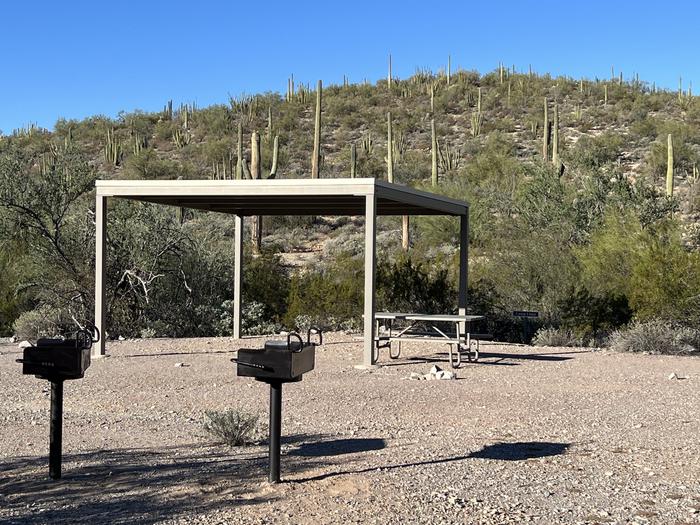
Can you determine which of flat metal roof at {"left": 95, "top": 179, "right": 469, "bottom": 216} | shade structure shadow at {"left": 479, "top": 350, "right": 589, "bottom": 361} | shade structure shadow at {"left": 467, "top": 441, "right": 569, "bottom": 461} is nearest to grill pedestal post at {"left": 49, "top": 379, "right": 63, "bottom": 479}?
shade structure shadow at {"left": 467, "top": 441, "right": 569, "bottom": 461}

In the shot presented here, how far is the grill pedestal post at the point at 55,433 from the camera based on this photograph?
20.3 ft

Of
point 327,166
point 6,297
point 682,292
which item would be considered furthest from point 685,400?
point 327,166

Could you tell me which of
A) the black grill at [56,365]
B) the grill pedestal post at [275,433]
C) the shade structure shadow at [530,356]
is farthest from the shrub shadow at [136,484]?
the shade structure shadow at [530,356]


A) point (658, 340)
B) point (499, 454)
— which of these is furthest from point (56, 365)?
point (658, 340)

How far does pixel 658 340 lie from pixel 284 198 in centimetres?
669

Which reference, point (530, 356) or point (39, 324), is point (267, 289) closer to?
point (39, 324)

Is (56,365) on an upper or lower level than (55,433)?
upper

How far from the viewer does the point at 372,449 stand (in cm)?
736

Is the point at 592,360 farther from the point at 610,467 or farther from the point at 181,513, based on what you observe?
the point at 181,513

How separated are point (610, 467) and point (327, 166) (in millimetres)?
39712

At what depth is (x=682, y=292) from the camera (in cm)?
1652

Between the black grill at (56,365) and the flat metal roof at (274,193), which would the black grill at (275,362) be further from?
the flat metal roof at (274,193)

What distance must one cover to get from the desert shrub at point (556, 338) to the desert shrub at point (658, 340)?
893 mm

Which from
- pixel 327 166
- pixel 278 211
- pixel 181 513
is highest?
pixel 327 166
